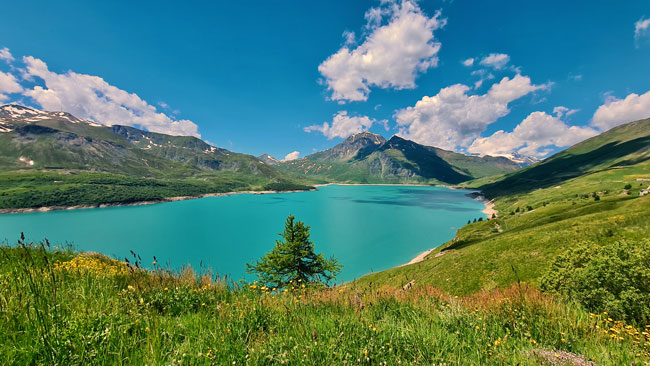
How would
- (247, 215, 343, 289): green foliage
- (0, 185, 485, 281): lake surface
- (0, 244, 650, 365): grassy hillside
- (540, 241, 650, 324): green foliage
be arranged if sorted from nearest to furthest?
(0, 244, 650, 365): grassy hillside < (540, 241, 650, 324): green foliage < (247, 215, 343, 289): green foliage < (0, 185, 485, 281): lake surface

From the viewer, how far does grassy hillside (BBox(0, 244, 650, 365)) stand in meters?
2.92

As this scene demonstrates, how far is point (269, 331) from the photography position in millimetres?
4059

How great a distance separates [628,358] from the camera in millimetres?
3713

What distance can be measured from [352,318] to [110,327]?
149 inches

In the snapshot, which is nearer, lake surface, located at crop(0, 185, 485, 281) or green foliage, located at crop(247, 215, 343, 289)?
green foliage, located at crop(247, 215, 343, 289)

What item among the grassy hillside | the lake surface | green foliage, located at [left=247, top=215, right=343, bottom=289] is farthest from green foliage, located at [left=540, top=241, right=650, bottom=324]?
A: the lake surface

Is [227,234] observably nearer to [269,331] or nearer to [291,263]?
[291,263]

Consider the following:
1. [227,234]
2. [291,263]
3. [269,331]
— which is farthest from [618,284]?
[227,234]

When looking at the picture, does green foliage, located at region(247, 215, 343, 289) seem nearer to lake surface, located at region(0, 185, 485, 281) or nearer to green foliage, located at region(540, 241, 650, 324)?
green foliage, located at region(540, 241, 650, 324)

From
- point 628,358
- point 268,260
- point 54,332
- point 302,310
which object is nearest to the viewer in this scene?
point 54,332

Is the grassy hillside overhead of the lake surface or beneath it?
overhead

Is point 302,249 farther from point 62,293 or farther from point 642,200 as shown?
point 642,200

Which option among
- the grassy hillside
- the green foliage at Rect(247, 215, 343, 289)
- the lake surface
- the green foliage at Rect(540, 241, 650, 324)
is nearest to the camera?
the grassy hillside

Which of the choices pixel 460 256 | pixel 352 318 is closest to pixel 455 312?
pixel 352 318
